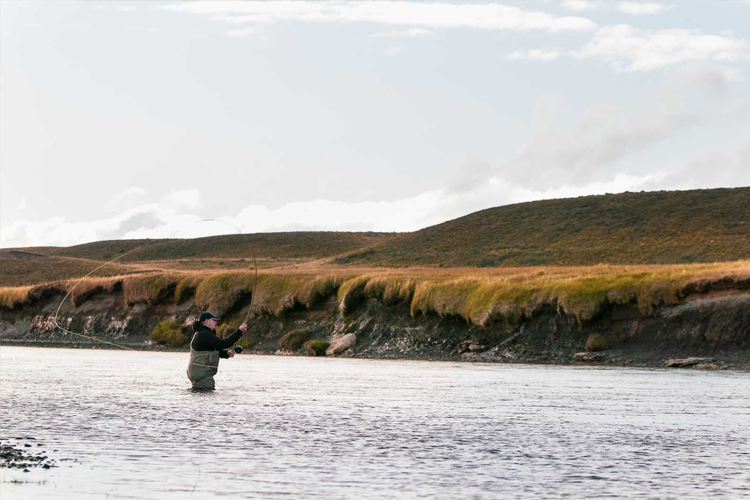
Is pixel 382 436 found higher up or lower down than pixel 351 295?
lower down

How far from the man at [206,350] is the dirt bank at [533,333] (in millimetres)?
17803

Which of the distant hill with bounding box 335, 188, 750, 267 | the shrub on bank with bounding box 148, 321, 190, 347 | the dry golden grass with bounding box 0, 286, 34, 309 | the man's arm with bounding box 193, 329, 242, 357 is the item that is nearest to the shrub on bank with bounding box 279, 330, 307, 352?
the shrub on bank with bounding box 148, 321, 190, 347

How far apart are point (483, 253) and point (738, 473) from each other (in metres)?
82.1

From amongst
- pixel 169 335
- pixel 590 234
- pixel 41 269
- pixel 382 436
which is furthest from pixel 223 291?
pixel 590 234

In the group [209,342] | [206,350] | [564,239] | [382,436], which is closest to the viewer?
[382,436]

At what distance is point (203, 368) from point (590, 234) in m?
77.0

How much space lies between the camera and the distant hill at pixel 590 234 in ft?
283

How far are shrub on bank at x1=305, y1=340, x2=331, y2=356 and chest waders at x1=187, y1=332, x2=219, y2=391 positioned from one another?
21020 millimetres

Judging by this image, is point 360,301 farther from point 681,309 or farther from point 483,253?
point 483,253

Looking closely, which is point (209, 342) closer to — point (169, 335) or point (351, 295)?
point (351, 295)

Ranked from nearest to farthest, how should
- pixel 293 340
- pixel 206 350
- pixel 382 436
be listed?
pixel 382 436, pixel 206 350, pixel 293 340

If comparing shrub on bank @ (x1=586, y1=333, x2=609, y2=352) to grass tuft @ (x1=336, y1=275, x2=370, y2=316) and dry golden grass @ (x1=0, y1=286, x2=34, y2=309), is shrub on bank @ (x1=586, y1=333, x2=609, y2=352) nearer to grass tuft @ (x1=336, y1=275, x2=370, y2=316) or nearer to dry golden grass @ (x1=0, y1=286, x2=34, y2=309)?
grass tuft @ (x1=336, y1=275, x2=370, y2=316)

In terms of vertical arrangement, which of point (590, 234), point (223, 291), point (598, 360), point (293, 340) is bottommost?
point (293, 340)

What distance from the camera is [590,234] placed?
97250 millimetres
